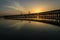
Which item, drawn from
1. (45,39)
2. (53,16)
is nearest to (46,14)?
(53,16)

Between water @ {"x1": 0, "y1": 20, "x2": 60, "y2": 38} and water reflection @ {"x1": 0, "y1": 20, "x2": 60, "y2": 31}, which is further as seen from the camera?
water reflection @ {"x1": 0, "y1": 20, "x2": 60, "y2": 31}

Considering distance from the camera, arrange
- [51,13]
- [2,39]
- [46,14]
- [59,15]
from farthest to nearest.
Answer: [46,14], [51,13], [59,15], [2,39]

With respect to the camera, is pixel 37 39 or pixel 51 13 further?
pixel 51 13

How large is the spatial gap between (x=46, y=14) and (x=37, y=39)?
1355 cm

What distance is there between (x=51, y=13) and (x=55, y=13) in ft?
2.16

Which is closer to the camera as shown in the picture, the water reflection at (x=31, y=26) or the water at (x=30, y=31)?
the water at (x=30, y=31)

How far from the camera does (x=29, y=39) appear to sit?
3.26m

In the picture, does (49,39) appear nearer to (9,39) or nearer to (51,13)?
(9,39)

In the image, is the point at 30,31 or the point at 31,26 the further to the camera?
the point at 31,26

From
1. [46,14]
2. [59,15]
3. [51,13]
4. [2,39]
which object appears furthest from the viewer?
[46,14]

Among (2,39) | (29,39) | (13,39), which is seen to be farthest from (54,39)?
(2,39)

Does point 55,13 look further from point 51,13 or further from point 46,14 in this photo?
point 46,14

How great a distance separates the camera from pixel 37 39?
3289mm

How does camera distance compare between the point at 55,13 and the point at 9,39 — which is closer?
the point at 9,39
